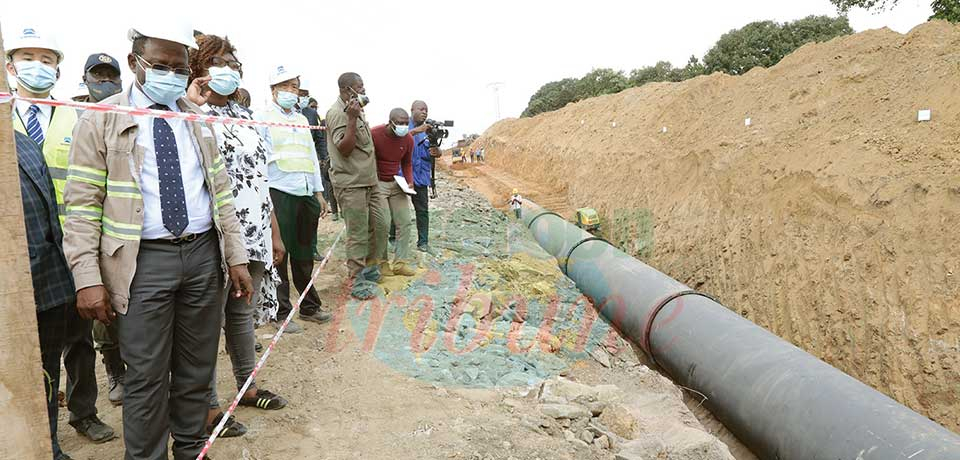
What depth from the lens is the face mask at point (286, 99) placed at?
155 inches

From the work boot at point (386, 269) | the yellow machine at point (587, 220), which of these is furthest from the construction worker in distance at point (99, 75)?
the yellow machine at point (587, 220)

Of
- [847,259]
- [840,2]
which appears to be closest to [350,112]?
[847,259]

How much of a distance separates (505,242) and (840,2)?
1240cm

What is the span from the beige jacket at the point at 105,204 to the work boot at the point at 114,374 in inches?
55.7

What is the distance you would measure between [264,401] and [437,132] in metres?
4.31

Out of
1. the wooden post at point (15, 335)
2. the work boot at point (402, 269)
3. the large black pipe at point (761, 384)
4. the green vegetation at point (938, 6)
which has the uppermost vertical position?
the green vegetation at point (938, 6)

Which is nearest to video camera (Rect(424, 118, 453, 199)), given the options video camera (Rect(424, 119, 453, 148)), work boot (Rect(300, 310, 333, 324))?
video camera (Rect(424, 119, 453, 148))

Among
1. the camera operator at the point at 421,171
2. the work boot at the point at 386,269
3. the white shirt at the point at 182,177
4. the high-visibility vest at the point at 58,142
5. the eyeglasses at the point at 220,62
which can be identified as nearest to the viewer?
the white shirt at the point at 182,177

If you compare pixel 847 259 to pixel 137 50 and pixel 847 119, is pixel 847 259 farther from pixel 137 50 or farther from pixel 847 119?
pixel 137 50

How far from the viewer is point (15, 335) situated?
4.86 feet

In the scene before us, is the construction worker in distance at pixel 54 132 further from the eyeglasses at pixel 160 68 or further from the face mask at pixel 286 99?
the face mask at pixel 286 99

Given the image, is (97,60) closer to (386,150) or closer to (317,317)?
(317,317)

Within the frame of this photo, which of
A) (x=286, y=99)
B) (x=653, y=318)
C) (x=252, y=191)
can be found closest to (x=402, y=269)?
(x=286, y=99)

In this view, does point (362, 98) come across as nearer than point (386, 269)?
Yes
